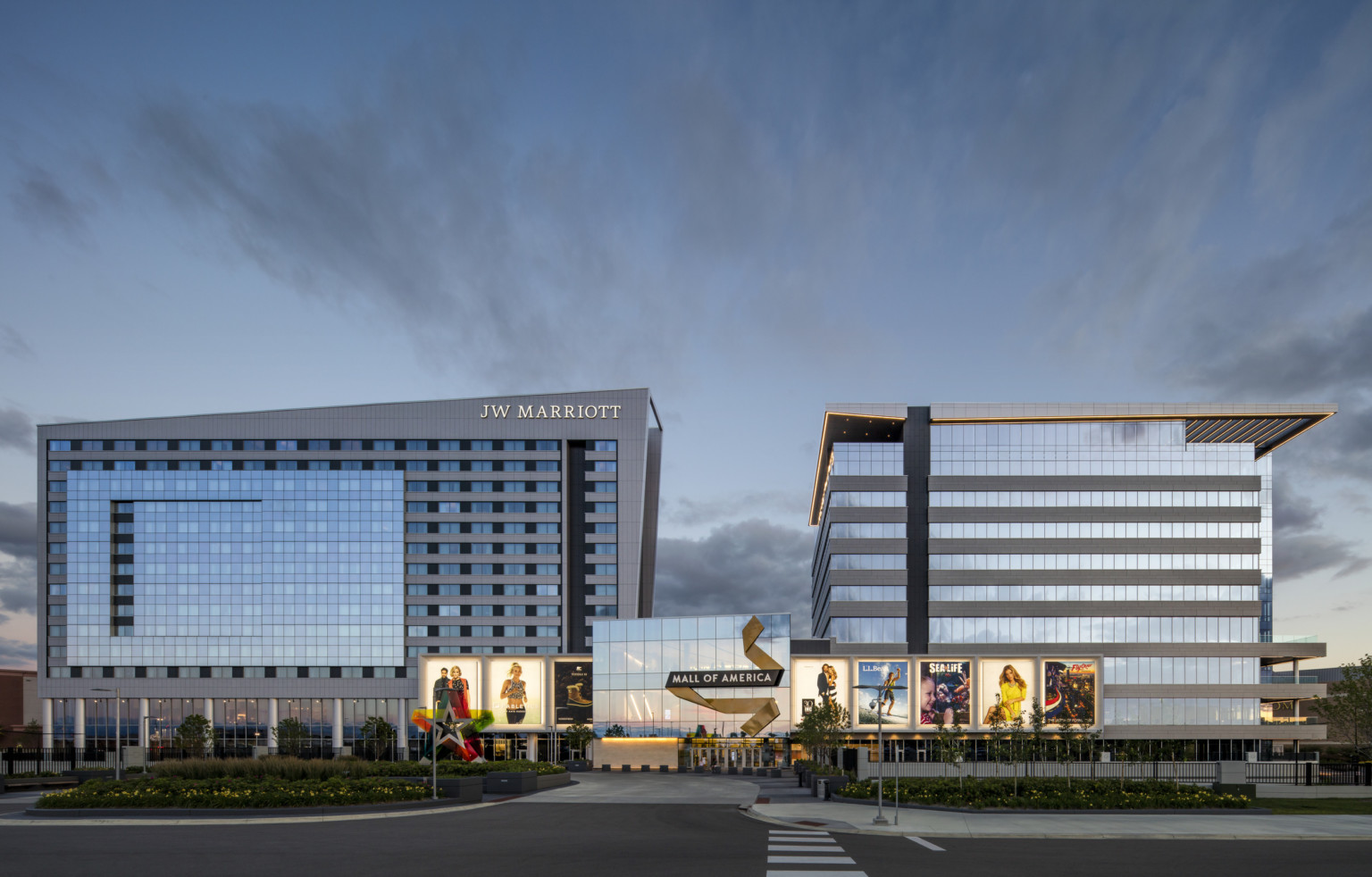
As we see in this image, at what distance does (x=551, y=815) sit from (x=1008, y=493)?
233 ft

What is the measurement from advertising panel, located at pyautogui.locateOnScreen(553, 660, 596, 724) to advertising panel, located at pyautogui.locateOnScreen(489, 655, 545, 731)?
1471mm

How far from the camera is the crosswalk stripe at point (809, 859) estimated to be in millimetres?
21969

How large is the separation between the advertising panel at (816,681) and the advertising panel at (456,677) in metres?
28.7

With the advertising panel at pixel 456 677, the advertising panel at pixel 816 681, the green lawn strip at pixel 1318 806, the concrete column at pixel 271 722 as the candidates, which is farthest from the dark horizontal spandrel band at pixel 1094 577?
the concrete column at pixel 271 722

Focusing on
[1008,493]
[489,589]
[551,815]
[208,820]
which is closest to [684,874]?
[551,815]

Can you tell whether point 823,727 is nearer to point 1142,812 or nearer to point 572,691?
point 1142,812

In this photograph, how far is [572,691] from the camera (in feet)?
281

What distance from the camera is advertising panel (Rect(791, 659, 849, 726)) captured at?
77.4 m

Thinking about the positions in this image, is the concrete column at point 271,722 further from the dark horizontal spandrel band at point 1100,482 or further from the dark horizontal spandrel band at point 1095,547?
the dark horizontal spandrel band at point 1100,482

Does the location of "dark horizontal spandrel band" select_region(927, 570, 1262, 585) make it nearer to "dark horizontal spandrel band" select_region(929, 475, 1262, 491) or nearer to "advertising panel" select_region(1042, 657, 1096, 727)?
"dark horizontal spandrel band" select_region(929, 475, 1262, 491)

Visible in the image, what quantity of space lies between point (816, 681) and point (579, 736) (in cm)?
2261

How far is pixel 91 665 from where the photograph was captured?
116750 mm

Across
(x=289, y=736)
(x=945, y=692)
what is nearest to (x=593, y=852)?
(x=945, y=692)

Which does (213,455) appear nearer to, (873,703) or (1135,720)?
(873,703)
